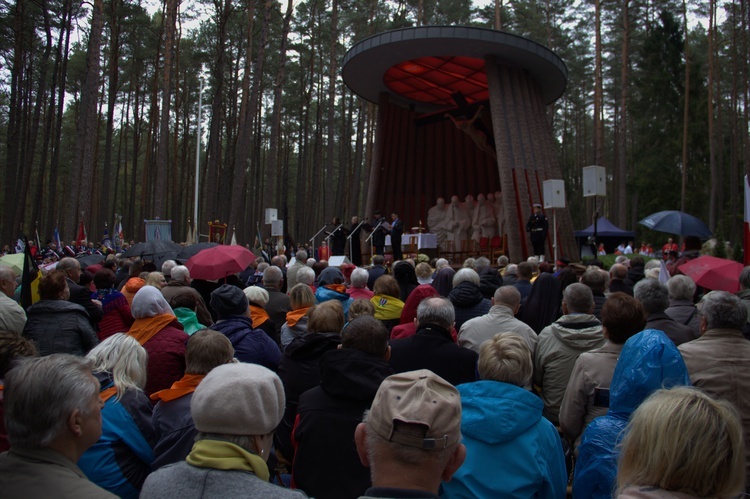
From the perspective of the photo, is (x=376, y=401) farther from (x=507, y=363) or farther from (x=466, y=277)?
(x=466, y=277)

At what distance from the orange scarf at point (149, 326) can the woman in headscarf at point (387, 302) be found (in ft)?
6.28

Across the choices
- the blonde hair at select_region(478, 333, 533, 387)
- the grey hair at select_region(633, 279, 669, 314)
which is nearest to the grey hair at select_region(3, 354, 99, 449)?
the blonde hair at select_region(478, 333, 533, 387)

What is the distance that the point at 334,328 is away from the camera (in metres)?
3.29

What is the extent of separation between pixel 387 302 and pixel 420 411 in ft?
12.1

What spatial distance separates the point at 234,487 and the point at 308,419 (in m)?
1.03

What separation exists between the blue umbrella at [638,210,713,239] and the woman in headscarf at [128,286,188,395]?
669 cm

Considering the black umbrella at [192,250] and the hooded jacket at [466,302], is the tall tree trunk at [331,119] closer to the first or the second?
the black umbrella at [192,250]

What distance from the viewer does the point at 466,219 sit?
18344 mm

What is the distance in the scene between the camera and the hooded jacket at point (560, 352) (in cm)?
327

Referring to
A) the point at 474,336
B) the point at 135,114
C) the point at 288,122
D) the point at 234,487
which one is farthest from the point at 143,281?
the point at 288,122

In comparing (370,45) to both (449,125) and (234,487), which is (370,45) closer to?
(449,125)

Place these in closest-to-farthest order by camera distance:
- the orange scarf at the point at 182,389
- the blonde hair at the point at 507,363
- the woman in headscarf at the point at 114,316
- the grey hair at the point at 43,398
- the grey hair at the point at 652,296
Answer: the grey hair at the point at 43,398 < the blonde hair at the point at 507,363 < the orange scarf at the point at 182,389 < the grey hair at the point at 652,296 < the woman in headscarf at the point at 114,316

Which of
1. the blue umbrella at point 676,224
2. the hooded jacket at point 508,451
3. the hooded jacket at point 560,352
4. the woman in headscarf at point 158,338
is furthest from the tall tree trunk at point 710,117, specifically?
the hooded jacket at point 508,451

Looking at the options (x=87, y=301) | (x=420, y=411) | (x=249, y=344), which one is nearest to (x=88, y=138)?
(x=87, y=301)
